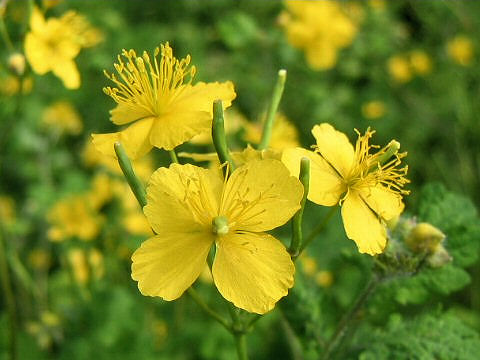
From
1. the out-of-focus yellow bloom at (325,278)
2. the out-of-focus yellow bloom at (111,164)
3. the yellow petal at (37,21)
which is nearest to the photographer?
the yellow petal at (37,21)

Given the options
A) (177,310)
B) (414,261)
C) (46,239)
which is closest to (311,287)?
(414,261)

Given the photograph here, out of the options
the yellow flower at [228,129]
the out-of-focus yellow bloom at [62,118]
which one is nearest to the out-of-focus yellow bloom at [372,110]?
the yellow flower at [228,129]

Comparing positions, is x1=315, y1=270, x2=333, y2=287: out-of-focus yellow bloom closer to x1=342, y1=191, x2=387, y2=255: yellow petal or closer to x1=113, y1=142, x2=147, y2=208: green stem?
x1=342, y1=191, x2=387, y2=255: yellow petal

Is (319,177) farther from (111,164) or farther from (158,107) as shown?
(111,164)

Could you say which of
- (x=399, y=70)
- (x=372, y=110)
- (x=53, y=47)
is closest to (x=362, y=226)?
(x=53, y=47)

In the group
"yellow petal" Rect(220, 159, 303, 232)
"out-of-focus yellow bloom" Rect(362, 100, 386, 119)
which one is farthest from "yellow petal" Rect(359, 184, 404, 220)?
"out-of-focus yellow bloom" Rect(362, 100, 386, 119)

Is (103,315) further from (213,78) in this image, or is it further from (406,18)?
(406,18)

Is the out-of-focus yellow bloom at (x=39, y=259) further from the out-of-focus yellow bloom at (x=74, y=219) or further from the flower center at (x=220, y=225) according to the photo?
the flower center at (x=220, y=225)
